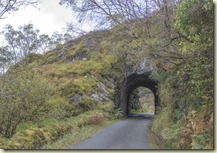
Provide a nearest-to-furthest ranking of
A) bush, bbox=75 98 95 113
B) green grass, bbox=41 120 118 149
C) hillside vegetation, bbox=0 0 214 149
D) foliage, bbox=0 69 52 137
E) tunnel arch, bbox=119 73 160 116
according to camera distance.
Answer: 1. hillside vegetation, bbox=0 0 214 149
2. green grass, bbox=41 120 118 149
3. foliage, bbox=0 69 52 137
4. bush, bbox=75 98 95 113
5. tunnel arch, bbox=119 73 160 116

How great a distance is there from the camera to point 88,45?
90.1 feet

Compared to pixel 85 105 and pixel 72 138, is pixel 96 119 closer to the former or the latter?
pixel 85 105

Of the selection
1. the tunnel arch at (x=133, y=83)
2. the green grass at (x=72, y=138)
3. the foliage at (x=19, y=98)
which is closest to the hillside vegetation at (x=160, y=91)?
the foliage at (x=19, y=98)

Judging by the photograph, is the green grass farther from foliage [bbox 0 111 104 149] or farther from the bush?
the bush

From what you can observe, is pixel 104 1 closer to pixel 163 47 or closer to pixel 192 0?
pixel 163 47

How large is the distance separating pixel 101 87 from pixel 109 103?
5.54ft

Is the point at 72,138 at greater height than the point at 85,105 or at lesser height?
lesser

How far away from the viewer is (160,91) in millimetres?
15414

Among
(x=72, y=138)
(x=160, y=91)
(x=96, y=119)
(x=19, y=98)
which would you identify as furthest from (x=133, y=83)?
(x=19, y=98)

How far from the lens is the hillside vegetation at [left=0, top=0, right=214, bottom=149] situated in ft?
28.6

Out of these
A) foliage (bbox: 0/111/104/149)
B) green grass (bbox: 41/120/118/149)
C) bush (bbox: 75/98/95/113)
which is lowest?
green grass (bbox: 41/120/118/149)

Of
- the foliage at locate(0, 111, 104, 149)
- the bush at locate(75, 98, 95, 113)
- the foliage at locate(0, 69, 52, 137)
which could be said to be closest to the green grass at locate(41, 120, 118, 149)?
the foliage at locate(0, 111, 104, 149)

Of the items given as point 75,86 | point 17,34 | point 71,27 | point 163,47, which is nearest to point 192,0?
point 163,47

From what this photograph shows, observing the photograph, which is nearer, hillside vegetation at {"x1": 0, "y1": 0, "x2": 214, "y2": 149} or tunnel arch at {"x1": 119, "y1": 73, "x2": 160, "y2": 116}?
hillside vegetation at {"x1": 0, "y1": 0, "x2": 214, "y2": 149}
